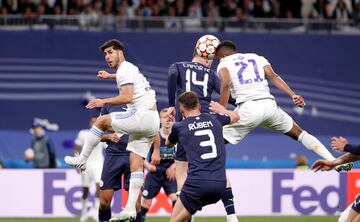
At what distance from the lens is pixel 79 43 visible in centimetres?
2667

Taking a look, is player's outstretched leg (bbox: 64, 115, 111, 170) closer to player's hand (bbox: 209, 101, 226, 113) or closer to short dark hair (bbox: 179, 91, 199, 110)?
player's hand (bbox: 209, 101, 226, 113)

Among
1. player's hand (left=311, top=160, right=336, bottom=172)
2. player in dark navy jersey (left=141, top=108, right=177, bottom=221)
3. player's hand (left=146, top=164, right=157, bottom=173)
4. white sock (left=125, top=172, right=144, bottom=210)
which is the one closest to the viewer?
player's hand (left=311, top=160, right=336, bottom=172)

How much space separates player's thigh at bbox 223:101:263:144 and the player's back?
0.47 m

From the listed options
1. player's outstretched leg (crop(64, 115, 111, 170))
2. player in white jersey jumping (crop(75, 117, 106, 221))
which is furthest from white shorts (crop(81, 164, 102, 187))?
player's outstretched leg (crop(64, 115, 111, 170))

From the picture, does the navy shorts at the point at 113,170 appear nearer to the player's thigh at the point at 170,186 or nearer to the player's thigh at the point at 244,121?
the player's thigh at the point at 244,121

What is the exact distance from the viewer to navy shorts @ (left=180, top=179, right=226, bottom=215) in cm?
1300

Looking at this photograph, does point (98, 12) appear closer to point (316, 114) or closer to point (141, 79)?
point (316, 114)

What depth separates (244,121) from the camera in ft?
49.8

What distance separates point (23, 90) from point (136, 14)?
3.31 meters

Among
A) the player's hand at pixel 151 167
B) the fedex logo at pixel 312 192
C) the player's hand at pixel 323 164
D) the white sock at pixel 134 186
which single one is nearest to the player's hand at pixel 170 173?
the player's hand at pixel 151 167

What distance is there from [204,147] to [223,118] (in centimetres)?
80

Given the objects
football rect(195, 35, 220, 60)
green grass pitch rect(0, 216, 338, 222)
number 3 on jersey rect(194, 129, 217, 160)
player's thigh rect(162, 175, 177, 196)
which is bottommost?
green grass pitch rect(0, 216, 338, 222)

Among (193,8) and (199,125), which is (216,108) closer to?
(199,125)

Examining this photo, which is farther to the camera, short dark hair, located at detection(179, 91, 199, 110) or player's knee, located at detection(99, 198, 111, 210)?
player's knee, located at detection(99, 198, 111, 210)
